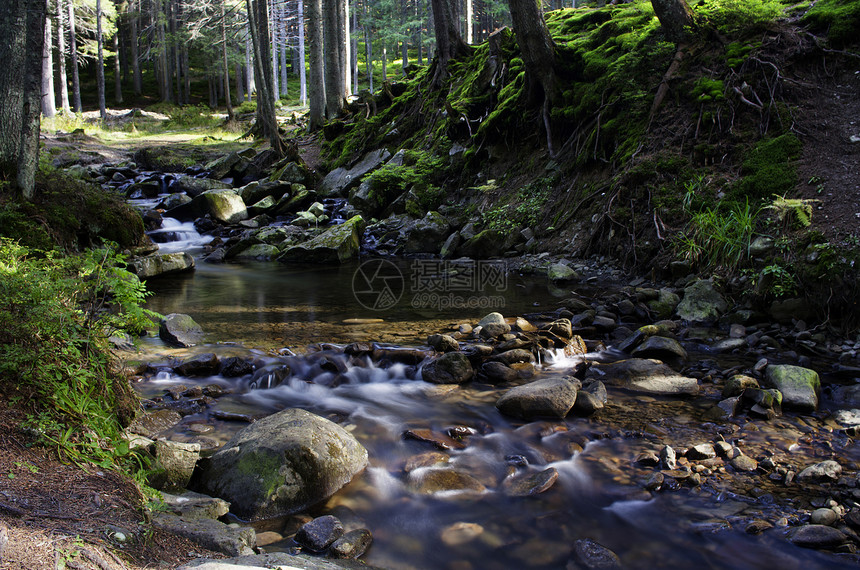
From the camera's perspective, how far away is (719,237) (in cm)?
765

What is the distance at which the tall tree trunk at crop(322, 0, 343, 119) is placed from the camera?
839 inches

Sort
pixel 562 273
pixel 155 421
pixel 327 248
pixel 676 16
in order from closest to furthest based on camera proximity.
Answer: pixel 155 421, pixel 562 273, pixel 676 16, pixel 327 248

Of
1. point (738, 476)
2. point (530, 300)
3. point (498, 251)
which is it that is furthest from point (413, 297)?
point (738, 476)

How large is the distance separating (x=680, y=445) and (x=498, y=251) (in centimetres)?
809

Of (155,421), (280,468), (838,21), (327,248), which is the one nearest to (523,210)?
(327,248)

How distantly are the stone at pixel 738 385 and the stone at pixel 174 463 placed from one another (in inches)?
188

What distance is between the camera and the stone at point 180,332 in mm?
6871

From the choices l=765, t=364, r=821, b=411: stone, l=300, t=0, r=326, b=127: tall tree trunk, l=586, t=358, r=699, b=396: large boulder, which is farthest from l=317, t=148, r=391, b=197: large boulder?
l=765, t=364, r=821, b=411: stone

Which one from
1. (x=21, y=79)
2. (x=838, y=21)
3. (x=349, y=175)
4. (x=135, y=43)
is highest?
(x=135, y=43)

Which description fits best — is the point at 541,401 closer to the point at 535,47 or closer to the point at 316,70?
the point at 535,47

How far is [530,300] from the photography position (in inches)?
352

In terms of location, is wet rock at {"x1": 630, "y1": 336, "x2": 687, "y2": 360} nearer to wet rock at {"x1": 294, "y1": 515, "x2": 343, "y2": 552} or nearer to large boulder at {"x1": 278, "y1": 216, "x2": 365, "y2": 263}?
wet rock at {"x1": 294, "y1": 515, "x2": 343, "y2": 552}

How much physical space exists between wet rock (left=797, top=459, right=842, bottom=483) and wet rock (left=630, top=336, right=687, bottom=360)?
237cm

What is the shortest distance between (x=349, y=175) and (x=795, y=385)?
52.8 feet
